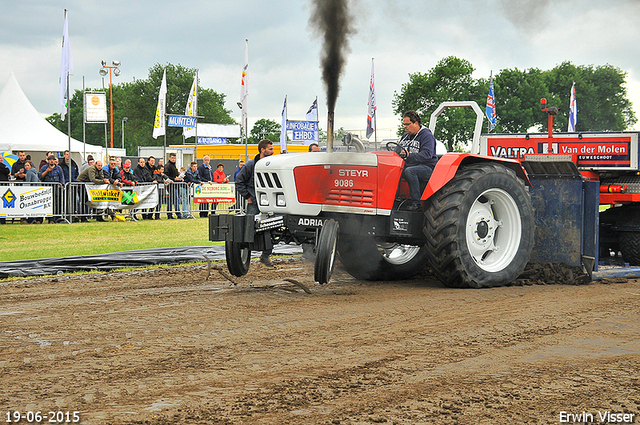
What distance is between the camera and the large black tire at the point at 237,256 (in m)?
6.97

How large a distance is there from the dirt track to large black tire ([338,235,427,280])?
0.72 metres

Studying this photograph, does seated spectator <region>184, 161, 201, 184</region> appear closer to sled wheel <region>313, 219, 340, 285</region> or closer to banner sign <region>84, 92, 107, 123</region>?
banner sign <region>84, 92, 107, 123</region>

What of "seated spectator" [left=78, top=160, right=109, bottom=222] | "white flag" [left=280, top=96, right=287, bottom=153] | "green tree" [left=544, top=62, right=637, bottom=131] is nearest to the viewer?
"seated spectator" [left=78, top=160, right=109, bottom=222]

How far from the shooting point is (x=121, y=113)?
272ft

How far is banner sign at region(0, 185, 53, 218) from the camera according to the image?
1532 cm

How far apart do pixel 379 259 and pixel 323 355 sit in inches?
142

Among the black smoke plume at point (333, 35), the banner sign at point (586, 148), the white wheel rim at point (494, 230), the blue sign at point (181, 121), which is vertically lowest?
the white wheel rim at point (494, 230)

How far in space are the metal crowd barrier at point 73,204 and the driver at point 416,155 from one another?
320 inches

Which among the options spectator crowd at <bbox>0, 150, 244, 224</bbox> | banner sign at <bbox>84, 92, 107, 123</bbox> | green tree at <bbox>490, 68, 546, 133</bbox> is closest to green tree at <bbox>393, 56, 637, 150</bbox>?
green tree at <bbox>490, 68, 546, 133</bbox>

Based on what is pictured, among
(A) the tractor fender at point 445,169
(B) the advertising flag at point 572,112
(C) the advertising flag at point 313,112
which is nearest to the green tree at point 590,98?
(B) the advertising flag at point 572,112

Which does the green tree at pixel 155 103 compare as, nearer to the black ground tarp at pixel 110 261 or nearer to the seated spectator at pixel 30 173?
the seated spectator at pixel 30 173

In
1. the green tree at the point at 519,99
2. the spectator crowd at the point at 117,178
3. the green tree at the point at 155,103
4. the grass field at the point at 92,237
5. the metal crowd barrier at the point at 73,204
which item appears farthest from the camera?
the green tree at the point at 155,103

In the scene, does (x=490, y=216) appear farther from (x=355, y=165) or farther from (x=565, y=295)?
(x=355, y=165)

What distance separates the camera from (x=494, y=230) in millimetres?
7273
